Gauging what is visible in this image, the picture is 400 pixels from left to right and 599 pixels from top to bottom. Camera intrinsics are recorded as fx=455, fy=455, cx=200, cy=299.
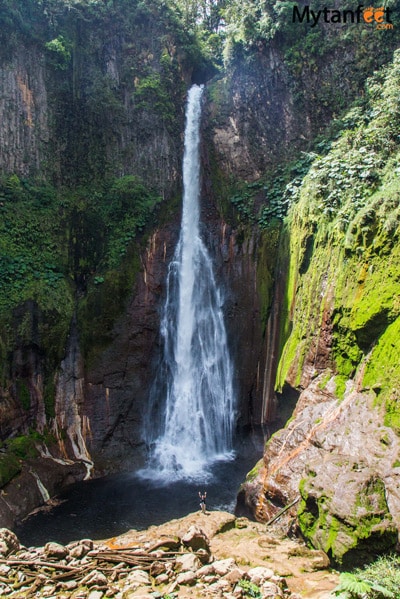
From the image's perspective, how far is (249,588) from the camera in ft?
21.3

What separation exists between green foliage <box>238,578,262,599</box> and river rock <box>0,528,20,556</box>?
4136 mm

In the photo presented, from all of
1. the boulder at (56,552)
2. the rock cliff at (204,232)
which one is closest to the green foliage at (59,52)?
the rock cliff at (204,232)

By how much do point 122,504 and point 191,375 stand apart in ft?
17.2

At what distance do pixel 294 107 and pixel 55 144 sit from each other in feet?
31.1

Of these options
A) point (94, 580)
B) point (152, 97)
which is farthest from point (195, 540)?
point (152, 97)

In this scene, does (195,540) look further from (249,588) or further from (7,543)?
(7,543)

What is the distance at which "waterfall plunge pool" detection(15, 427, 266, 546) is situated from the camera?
33.8ft

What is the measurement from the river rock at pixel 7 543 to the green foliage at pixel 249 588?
4.14 metres

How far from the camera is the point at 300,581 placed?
6.99 metres

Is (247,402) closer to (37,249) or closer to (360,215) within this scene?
(360,215)

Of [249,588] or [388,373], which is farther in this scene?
[388,373]

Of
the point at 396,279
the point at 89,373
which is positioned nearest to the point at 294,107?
the point at 396,279

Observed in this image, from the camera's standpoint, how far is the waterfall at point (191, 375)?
14.8 meters

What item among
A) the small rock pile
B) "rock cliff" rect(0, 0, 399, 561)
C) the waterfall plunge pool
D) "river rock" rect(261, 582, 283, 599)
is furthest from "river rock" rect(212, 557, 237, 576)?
the waterfall plunge pool
